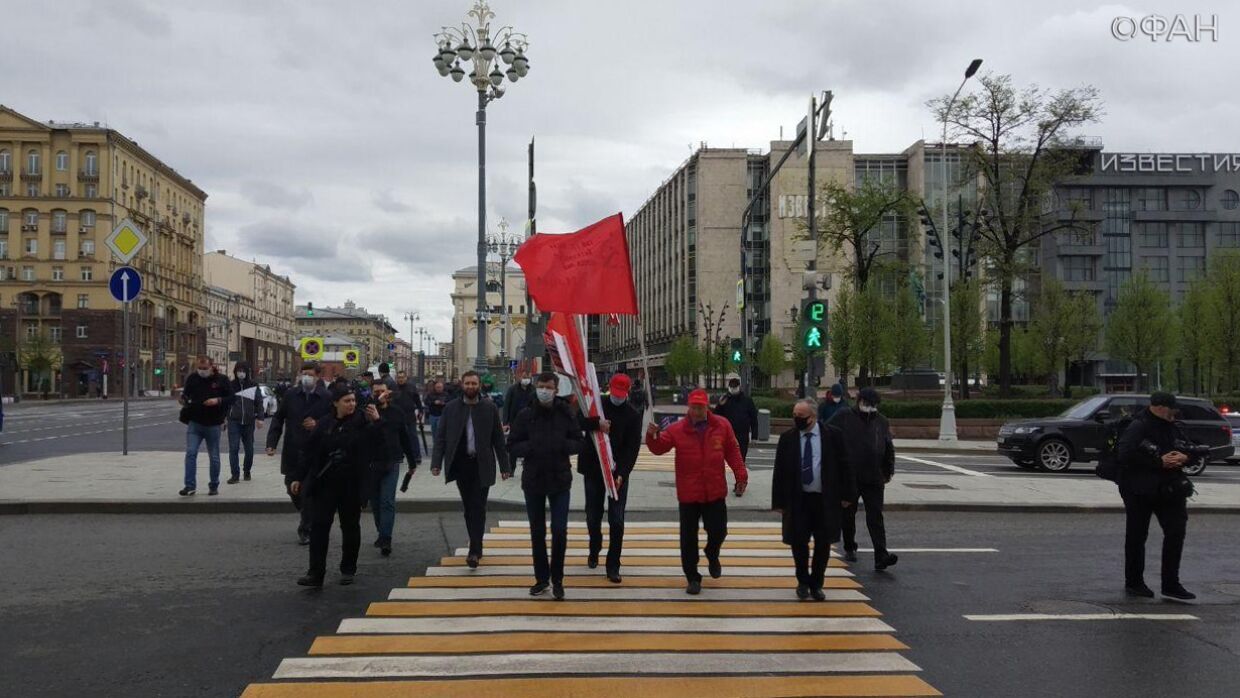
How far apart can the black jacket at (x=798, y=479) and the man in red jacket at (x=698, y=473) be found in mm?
463

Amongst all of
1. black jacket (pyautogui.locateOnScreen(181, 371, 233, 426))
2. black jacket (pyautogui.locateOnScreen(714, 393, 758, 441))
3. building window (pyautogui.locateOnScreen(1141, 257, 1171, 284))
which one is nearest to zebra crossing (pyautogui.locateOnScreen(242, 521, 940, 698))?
black jacket (pyautogui.locateOnScreen(714, 393, 758, 441))

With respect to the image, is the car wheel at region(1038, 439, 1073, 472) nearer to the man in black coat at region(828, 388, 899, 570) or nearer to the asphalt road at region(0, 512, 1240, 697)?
the asphalt road at region(0, 512, 1240, 697)

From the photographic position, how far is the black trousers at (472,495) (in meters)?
8.73

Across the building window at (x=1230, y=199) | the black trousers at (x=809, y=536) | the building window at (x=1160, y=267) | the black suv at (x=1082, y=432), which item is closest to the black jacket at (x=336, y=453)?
the black trousers at (x=809, y=536)

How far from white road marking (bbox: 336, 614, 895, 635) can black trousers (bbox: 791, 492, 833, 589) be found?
67 centimetres

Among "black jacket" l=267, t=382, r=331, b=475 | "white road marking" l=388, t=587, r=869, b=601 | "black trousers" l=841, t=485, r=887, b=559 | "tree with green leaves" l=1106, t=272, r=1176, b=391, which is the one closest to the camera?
"white road marking" l=388, t=587, r=869, b=601

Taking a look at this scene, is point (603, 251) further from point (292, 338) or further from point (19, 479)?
point (292, 338)

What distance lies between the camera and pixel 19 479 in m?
14.6

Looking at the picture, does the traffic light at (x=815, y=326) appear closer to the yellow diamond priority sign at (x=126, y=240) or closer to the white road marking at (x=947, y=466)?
the white road marking at (x=947, y=466)

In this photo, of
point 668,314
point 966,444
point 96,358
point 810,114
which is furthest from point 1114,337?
point 96,358

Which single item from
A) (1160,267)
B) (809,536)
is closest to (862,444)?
(809,536)

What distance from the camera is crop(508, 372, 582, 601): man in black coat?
7652mm

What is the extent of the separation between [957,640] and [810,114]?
42.1 feet

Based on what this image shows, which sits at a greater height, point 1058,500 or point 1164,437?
→ point 1164,437
